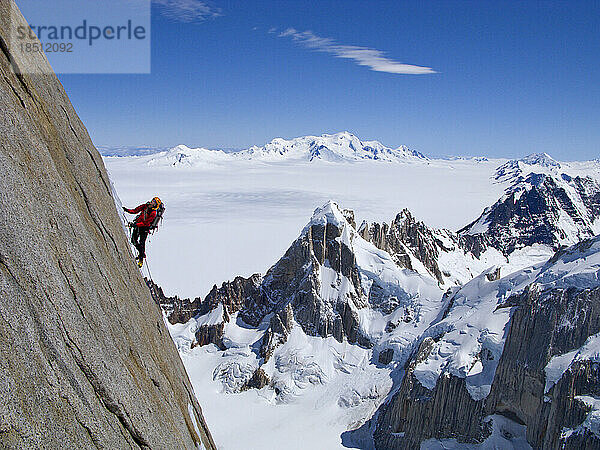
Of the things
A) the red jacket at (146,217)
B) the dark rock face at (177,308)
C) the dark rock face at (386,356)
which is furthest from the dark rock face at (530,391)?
the dark rock face at (177,308)

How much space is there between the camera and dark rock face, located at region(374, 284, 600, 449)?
37.9m

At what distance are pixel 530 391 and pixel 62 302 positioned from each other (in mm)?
48220

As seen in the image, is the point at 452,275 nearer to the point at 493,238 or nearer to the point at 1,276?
the point at 493,238

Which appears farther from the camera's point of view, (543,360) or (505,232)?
(505,232)

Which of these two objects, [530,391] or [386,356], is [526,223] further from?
[530,391]

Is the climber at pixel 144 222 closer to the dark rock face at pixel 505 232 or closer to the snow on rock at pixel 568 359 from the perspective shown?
Answer: the snow on rock at pixel 568 359

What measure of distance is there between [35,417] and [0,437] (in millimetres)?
588

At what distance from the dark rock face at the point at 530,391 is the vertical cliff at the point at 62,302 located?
38.8 m

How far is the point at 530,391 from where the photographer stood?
4369 cm

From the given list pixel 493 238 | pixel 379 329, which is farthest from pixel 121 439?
pixel 493 238

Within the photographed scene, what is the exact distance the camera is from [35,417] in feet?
20.6

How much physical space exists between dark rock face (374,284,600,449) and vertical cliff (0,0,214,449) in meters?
38.8

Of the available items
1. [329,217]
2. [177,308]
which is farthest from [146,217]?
[177,308]

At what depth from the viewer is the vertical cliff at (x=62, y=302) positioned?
6.41 metres
